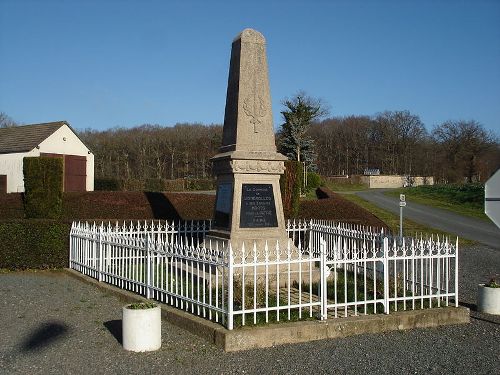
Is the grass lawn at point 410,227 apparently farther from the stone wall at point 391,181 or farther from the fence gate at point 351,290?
the stone wall at point 391,181

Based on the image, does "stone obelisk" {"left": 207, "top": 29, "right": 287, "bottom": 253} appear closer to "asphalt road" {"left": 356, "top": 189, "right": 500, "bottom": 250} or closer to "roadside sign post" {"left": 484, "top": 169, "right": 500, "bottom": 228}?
Answer: "roadside sign post" {"left": 484, "top": 169, "right": 500, "bottom": 228}

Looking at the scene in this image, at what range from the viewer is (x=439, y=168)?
65.8 meters

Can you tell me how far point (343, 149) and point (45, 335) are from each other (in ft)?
238

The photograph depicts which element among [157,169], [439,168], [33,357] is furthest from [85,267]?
[439,168]

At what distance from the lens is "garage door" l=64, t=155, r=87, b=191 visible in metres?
36.8

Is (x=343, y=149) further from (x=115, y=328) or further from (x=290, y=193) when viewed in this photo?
(x=115, y=328)

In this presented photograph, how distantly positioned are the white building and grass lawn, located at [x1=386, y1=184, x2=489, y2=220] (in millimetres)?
25207

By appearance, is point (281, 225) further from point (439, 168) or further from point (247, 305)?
point (439, 168)

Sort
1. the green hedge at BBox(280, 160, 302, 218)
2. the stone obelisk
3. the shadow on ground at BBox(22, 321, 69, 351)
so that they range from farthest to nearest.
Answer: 1. the green hedge at BBox(280, 160, 302, 218)
2. the stone obelisk
3. the shadow on ground at BBox(22, 321, 69, 351)

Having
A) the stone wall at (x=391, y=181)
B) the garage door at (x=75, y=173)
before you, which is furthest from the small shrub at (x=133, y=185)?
the stone wall at (x=391, y=181)

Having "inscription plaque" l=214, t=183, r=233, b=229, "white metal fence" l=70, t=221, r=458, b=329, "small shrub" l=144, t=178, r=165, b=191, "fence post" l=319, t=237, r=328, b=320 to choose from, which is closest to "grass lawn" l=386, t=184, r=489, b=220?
"white metal fence" l=70, t=221, r=458, b=329

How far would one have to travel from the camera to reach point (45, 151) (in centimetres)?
3591

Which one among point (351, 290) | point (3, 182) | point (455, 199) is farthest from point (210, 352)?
point (455, 199)

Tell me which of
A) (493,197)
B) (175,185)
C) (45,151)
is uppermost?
(45,151)
